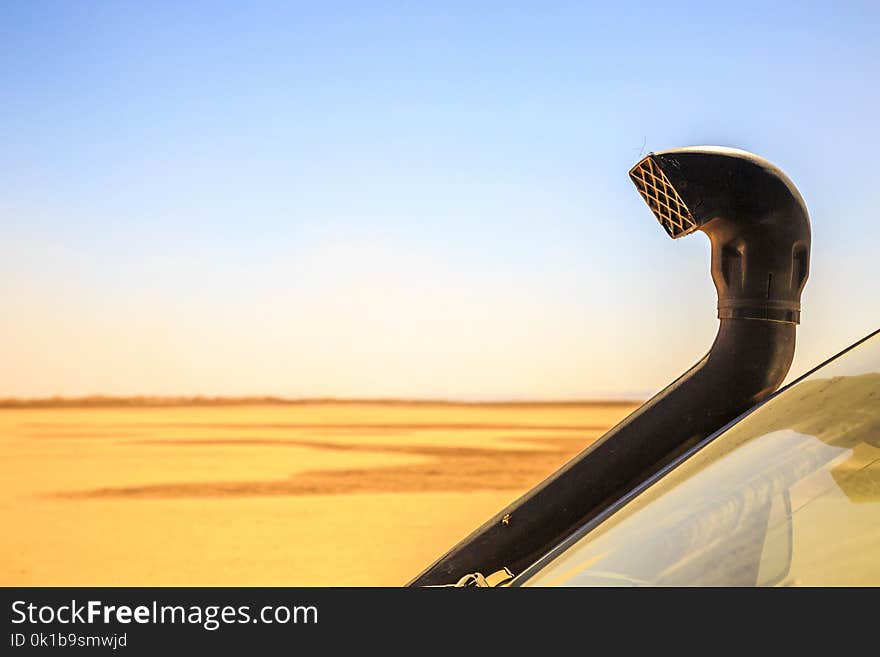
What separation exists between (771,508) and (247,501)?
19793 mm

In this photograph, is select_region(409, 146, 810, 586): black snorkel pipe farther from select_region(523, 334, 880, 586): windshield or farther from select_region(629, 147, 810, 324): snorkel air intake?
select_region(523, 334, 880, 586): windshield

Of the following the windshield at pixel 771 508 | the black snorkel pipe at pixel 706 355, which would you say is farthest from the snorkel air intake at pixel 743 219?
the windshield at pixel 771 508

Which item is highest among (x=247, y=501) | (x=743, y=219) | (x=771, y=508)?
(x=247, y=501)

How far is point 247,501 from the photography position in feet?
66.0

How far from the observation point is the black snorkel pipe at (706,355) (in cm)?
225

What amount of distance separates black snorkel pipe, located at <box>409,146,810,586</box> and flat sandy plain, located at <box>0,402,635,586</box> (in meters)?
9.21

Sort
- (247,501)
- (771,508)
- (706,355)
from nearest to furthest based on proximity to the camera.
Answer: (771,508) < (706,355) < (247,501)

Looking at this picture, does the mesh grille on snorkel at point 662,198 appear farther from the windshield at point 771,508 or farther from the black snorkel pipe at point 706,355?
the windshield at point 771,508

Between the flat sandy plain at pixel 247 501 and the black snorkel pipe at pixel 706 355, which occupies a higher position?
the flat sandy plain at pixel 247 501

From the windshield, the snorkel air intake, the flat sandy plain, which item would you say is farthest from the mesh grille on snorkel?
the flat sandy plain

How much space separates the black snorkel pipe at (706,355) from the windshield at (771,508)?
0.70m

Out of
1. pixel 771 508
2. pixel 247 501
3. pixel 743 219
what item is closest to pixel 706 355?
pixel 743 219

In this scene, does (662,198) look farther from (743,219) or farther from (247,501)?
(247,501)

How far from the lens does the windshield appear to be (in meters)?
1.16
